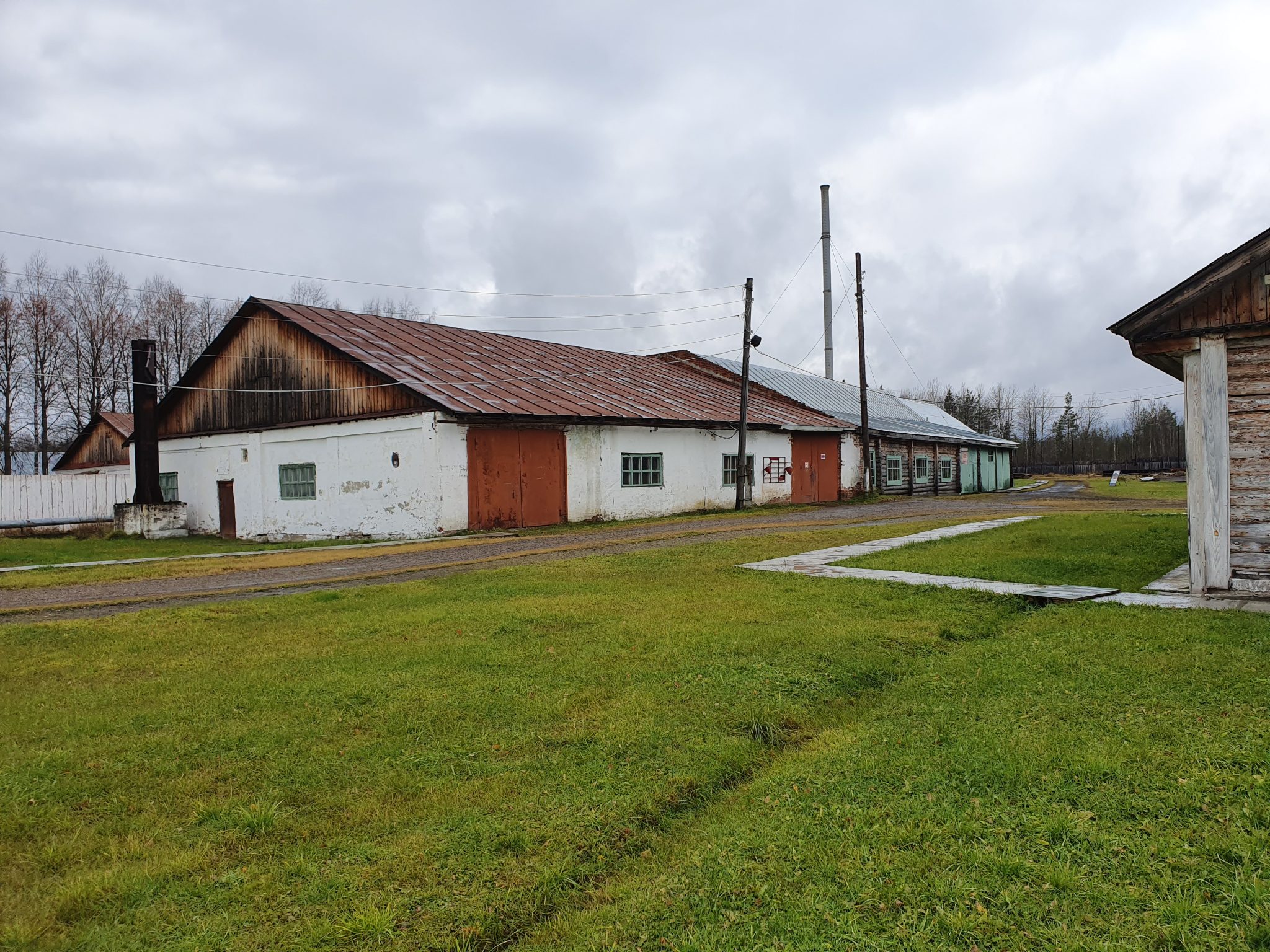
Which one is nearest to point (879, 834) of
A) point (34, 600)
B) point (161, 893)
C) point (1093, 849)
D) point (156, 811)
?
point (1093, 849)

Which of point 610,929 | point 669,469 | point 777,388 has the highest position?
point 777,388

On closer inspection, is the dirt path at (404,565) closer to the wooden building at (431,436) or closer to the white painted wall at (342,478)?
the white painted wall at (342,478)

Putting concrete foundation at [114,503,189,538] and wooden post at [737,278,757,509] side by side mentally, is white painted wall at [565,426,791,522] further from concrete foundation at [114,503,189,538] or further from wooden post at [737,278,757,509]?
concrete foundation at [114,503,189,538]

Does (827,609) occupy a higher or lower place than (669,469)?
lower

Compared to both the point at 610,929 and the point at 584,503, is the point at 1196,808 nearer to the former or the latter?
the point at 610,929

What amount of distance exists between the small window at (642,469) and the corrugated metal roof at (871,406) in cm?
1148

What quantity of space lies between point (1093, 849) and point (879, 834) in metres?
0.80

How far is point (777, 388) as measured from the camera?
34719mm

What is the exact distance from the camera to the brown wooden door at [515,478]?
1959 centimetres

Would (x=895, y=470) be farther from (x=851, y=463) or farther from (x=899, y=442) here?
(x=851, y=463)

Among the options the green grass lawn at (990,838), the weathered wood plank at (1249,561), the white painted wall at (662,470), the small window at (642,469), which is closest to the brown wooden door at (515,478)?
the white painted wall at (662,470)

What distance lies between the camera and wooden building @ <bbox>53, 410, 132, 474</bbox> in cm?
3378

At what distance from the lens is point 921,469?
3672 cm

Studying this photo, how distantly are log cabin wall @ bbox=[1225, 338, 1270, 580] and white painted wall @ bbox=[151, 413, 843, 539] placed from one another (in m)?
14.9
